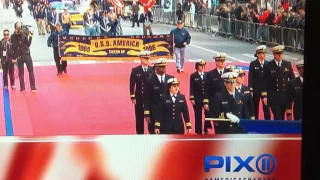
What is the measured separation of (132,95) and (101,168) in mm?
363

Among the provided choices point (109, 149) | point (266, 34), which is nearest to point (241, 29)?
point (266, 34)

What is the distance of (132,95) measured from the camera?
7.61 ft

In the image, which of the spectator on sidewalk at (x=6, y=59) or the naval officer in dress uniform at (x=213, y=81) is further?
the naval officer in dress uniform at (x=213, y=81)

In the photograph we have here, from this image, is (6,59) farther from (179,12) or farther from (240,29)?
(240,29)

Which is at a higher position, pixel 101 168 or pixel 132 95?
pixel 132 95

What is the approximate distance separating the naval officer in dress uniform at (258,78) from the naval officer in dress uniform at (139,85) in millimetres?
473

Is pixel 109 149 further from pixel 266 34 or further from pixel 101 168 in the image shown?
pixel 266 34

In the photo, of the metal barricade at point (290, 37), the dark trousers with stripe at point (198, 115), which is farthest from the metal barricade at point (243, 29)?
the dark trousers with stripe at point (198, 115)

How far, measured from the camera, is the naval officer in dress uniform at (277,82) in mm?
2338

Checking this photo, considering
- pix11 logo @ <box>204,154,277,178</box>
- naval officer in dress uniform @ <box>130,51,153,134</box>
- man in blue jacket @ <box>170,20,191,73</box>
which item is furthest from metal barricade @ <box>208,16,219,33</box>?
pix11 logo @ <box>204,154,277,178</box>

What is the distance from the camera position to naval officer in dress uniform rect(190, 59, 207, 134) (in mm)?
2311

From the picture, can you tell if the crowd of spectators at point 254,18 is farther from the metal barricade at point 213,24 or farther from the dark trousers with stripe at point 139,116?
the dark trousers with stripe at point 139,116

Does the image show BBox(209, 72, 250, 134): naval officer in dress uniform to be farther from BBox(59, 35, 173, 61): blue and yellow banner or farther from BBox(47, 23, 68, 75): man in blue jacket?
BBox(47, 23, 68, 75): man in blue jacket

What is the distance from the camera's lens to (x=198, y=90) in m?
2.33
